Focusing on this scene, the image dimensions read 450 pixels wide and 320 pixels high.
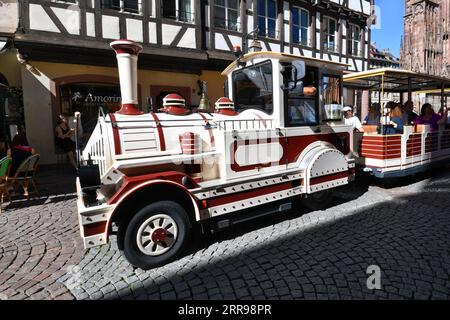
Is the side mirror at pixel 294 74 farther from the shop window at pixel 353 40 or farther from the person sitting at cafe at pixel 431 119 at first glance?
the shop window at pixel 353 40

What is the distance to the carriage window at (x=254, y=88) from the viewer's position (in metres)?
4.09

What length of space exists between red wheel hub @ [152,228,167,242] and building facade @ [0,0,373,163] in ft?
14.8

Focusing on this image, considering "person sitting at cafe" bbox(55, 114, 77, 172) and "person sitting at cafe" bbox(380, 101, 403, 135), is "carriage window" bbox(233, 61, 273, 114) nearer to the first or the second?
"person sitting at cafe" bbox(380, 101, 403, 135)

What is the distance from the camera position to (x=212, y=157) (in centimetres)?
347

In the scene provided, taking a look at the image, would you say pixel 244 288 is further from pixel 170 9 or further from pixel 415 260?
pixel 170 9

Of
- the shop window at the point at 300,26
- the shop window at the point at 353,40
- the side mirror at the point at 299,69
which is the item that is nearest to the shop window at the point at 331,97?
the side mirror at the point at 299,69

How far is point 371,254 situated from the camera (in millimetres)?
3170

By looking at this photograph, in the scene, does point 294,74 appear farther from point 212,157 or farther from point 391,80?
point 391,80

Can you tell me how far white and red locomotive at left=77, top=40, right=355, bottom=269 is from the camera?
2.96m

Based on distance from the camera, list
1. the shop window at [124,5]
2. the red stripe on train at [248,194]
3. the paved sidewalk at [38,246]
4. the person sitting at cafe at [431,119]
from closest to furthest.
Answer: the paved sidewalk at [38,246] < the red stripe on train at [248,194] < the person sitting at cafe at [431,119] < the shop window at [124,5]

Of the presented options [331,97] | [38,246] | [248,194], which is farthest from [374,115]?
[38,246]

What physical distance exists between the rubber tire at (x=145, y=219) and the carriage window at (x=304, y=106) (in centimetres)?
205
